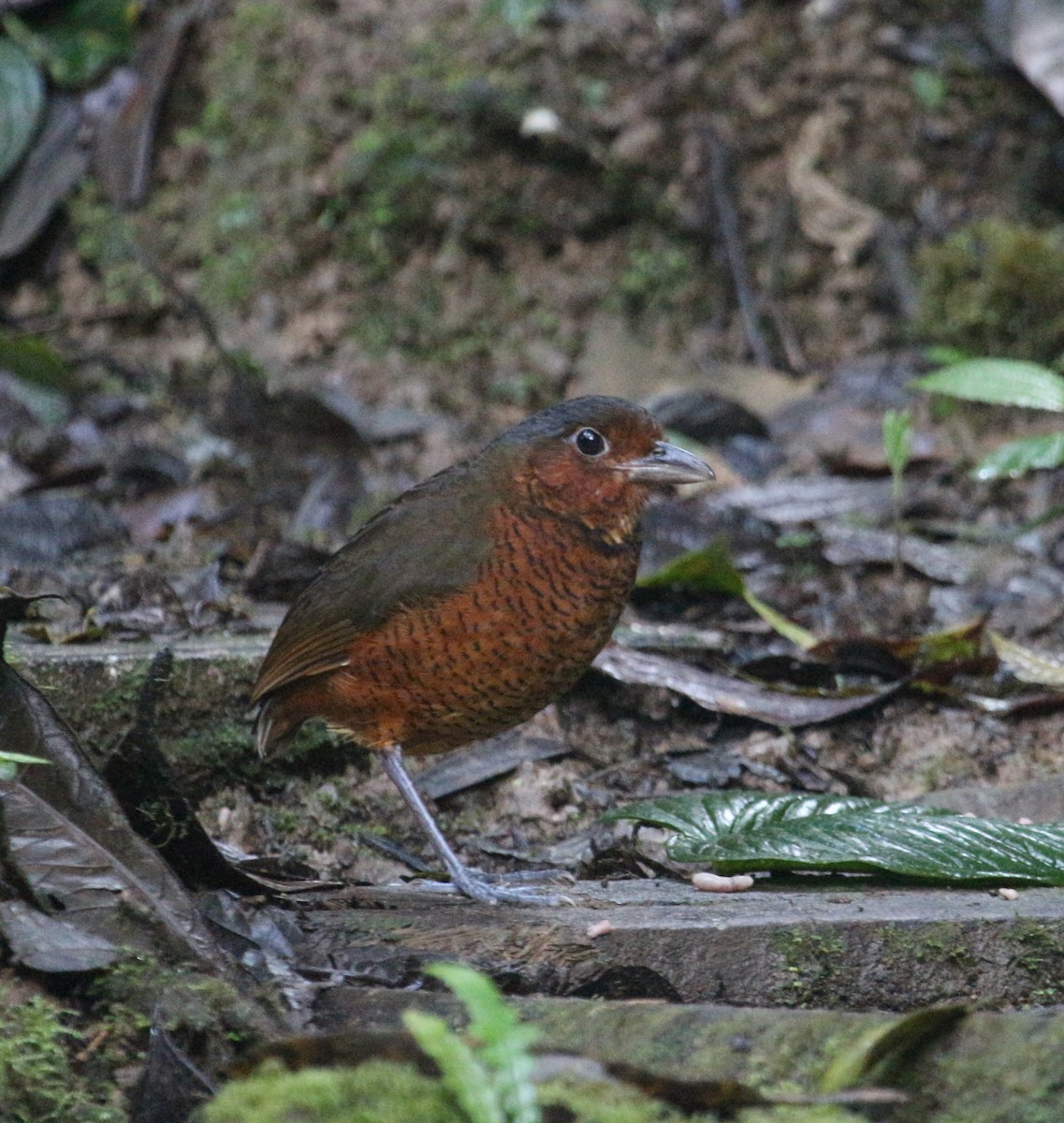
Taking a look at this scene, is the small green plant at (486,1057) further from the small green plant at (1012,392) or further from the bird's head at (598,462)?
the small green plant at (1012,392)

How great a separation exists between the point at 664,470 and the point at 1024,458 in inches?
66.0

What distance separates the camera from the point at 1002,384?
15.7 feet

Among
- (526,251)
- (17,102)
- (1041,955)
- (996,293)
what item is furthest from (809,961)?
(17,102)

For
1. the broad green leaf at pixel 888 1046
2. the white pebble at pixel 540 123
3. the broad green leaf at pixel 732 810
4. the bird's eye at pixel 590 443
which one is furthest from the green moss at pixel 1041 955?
the white pebble at pixel 540 123

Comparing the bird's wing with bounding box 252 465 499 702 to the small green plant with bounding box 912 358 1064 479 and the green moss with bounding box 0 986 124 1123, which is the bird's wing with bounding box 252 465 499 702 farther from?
the small green plant with bounding box 912 358 1064 479

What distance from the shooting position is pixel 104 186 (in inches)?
287

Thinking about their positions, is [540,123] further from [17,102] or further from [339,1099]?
[339,1099]

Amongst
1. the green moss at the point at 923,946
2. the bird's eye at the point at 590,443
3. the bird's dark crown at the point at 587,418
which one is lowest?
the green moss at the point at 923,946

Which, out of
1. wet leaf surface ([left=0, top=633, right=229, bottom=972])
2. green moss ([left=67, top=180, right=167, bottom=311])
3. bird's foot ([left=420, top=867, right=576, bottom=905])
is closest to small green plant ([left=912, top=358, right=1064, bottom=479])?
bird's foot ([left=420, top=867, right=576, bottom=905])

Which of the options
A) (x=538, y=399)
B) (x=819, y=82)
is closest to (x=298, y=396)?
(x=538, y=399)

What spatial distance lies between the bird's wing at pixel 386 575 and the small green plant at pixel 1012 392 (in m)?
1.81

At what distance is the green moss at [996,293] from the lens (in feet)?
20.3

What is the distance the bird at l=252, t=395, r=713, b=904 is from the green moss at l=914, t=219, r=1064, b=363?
126 inches

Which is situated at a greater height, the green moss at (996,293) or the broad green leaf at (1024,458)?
the green moss at (996,293)
